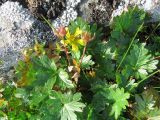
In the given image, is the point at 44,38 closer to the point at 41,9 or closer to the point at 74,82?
the point at 41,9

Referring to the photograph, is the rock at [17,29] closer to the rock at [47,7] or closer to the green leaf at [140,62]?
the rock at [47,7]

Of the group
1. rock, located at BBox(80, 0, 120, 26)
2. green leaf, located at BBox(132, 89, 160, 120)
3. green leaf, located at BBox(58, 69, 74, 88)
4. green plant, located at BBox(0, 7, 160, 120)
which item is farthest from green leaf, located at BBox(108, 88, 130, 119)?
rock, located at BBox(80, 0, 120, 26)

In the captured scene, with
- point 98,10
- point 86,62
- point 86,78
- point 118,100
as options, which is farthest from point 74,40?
point 98,10

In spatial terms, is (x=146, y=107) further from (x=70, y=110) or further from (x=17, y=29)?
(x=17, y=29)

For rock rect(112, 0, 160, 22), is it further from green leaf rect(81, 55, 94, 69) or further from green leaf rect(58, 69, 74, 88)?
green leaf rect(58, 69, 74, 88)

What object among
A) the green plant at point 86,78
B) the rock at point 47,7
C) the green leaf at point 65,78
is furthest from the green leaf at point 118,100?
the rock at point 47,7

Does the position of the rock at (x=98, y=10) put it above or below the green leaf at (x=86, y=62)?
above

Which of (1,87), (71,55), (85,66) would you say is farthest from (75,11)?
(1,87)
